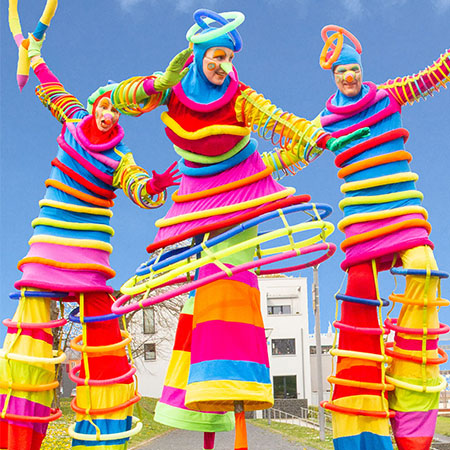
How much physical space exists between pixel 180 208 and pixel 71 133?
146 centimetres

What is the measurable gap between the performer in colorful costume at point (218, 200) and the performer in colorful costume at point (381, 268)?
31.2 inches

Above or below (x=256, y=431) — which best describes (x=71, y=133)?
above

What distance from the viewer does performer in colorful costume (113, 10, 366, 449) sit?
4.33m

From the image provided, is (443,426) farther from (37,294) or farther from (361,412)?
(37,294)

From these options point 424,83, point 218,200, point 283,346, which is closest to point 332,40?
point 424,83

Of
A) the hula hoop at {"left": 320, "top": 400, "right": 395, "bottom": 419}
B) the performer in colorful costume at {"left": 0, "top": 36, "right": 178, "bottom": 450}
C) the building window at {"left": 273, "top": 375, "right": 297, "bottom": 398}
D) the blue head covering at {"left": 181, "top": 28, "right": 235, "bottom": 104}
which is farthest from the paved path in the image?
the building window at {"left": 273, "top": 375, "right": 297, "bottom": 398}

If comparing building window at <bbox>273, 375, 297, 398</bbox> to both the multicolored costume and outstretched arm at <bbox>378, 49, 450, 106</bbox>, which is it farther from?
outstretched arm at <bbox>378, 49, 450, 106</bbox>

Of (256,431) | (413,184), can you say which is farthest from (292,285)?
(413,184)

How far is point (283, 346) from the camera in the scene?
79.1 feet

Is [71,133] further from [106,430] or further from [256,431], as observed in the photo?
[256,431]

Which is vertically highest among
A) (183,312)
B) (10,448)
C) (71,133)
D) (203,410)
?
(71,133)

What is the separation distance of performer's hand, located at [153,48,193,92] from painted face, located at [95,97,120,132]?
2.88 feet

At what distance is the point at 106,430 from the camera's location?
204 inches

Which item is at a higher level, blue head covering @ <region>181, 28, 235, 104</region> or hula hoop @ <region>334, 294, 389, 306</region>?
blue head covering @ <region>181, 28, 235, 104</region>
